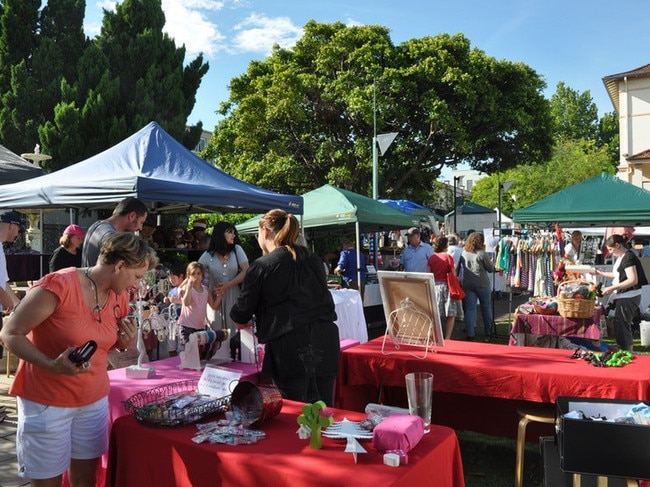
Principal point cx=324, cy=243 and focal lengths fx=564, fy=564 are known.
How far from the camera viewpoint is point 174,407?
2148 millimetres

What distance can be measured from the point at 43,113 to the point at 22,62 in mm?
1717

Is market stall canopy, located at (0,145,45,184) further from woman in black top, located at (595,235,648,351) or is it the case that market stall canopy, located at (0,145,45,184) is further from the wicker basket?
woman in black top, located at (595,235,648,351)

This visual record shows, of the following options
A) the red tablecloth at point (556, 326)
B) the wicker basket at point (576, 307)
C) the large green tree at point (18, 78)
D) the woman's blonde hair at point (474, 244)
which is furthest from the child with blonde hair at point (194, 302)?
the large green tree at point (18, 78)

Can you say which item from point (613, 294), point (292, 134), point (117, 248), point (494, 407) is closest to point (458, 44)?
point (292, 134)

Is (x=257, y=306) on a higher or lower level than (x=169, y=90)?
lower

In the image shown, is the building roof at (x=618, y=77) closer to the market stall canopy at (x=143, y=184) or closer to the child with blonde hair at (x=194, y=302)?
the market stall canopy at (x=143, y=184)

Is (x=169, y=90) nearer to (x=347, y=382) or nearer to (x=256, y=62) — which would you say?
(x=256, y=62)

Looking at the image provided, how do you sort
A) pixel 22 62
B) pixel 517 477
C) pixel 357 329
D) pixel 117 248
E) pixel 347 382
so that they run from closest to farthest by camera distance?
pixel 117 248 → pixel 517 477 → pixel 347 382 → pixel 357 329 → pixel 22 62

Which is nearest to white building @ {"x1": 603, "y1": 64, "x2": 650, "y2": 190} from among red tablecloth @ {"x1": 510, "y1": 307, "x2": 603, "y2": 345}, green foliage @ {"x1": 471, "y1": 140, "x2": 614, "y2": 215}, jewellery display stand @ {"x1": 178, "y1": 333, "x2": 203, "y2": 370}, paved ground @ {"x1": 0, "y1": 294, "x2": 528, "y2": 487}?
green foliage @ {"x1": 471, "y1": 140, "x2": 614, "y2": 215}

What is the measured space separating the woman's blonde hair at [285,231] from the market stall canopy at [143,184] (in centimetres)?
247

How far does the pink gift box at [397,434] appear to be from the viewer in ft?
5.80

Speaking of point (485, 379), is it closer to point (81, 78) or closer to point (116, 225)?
point (116, 225)

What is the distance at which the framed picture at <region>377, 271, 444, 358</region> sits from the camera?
3.59m

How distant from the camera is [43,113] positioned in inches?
763
